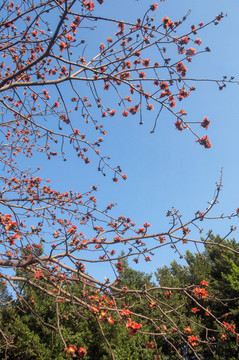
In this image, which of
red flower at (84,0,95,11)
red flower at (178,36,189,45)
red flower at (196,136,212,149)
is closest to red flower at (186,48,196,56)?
red flower at (178,36,189,45)

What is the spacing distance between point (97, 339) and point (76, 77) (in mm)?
8576

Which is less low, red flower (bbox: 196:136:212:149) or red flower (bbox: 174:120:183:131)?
red flower (bbox: 174:120:183:131)

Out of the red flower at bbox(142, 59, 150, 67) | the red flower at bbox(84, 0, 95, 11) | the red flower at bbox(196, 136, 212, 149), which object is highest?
the red flower at bbox(84, 0, 95, 11)

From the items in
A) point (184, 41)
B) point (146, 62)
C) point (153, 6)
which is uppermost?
point (153, 6)

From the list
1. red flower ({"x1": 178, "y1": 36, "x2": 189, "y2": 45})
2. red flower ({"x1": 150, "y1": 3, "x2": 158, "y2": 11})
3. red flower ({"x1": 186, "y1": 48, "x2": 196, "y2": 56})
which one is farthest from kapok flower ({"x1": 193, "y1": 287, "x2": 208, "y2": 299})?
red flower ({"x1": 150, "y1": 3, "x2": 158, "y2": 11})

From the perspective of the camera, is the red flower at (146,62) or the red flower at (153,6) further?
the red flower at (146,62)

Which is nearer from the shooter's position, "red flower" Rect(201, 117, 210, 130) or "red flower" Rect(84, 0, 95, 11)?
"red flower" Rect(201, 117, 210, 130)

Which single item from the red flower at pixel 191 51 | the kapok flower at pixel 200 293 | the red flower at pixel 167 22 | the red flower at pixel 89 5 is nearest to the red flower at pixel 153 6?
the red flower at pixel 167 22

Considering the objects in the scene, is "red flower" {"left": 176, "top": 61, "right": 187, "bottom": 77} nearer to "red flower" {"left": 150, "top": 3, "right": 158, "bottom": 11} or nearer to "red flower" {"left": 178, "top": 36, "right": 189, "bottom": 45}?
"red flower" {"left": 178, "top": 36, "right": 189, "bottom": 45}

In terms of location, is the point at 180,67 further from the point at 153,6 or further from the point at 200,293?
the point at 200,293

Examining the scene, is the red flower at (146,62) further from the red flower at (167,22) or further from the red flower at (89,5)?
the red flower at (89,5)

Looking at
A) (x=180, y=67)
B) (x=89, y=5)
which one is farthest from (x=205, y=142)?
(x=89, y=5)

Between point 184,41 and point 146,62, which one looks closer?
point 184,41

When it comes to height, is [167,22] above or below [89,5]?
below
